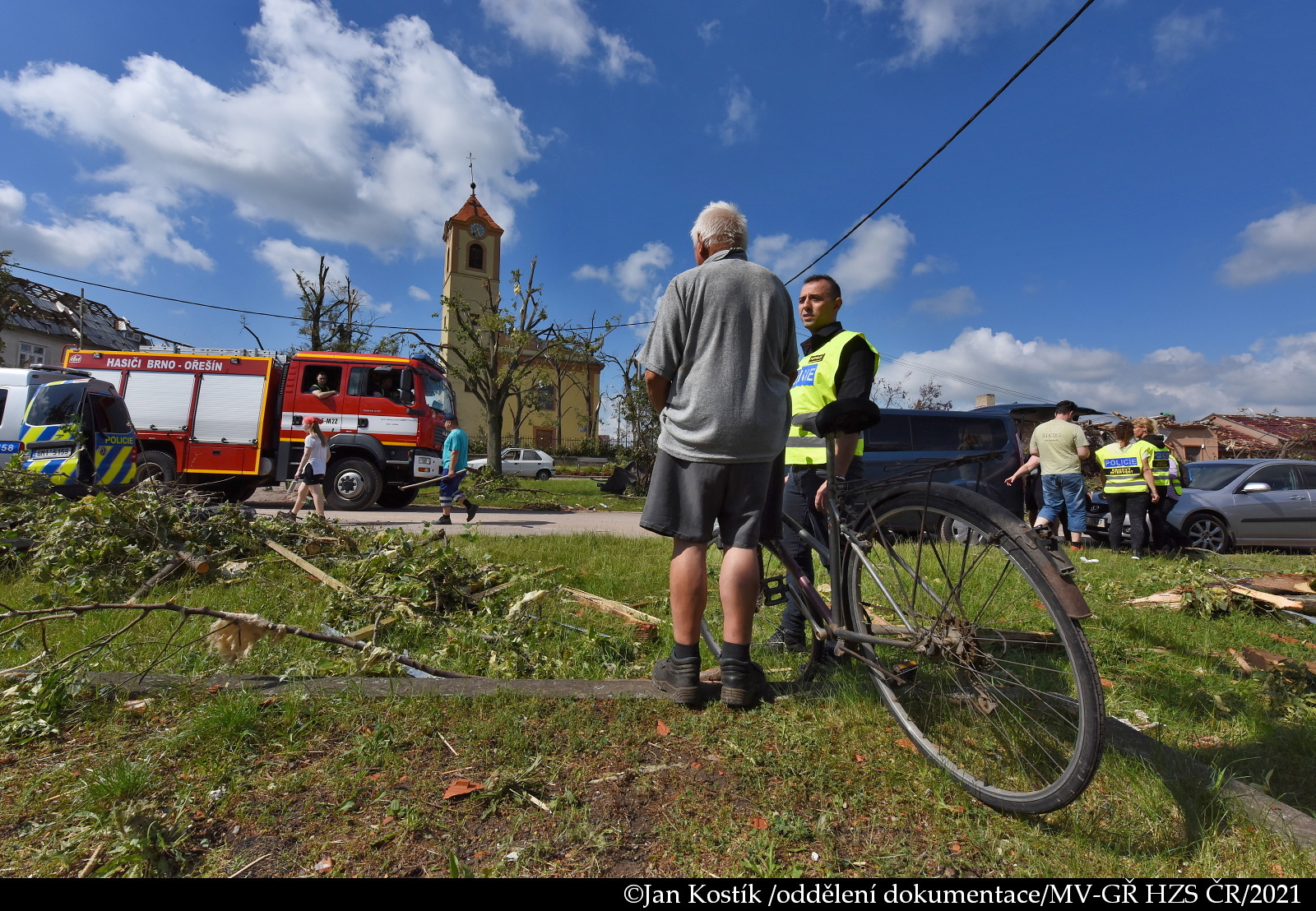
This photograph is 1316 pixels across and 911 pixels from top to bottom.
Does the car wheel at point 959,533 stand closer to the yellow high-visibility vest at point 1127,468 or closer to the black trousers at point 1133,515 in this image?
the black trousers at point 1133,515

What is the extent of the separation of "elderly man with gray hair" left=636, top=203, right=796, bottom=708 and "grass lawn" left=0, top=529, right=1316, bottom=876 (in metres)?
0.30

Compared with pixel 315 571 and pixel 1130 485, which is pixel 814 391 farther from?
pixel 1130 485

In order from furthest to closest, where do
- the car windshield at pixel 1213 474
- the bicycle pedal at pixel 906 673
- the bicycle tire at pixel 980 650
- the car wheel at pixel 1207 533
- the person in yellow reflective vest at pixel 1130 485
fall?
the car windshield at pixel 1213 474 → the car wheel at pixel 1207 533 → the person in yellow reflective vest at pixel 1130 485 → the bicycle pedal at pixel 906 673 → the bicycle tire at pixel 980 650

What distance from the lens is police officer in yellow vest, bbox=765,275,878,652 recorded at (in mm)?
2773

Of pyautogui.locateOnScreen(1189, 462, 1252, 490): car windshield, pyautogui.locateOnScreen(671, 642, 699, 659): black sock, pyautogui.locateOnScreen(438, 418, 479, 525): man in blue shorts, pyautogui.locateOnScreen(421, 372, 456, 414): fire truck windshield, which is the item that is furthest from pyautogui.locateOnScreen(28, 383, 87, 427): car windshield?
pyautogui.locateOnScreen(1189, 462, 1252, 490): car windshield

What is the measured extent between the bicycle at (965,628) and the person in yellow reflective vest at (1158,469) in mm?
7363

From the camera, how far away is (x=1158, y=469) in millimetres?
7797

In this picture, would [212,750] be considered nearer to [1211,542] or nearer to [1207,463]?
[1211,542]

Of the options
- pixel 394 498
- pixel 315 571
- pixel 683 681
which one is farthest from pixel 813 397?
pixel 394 498

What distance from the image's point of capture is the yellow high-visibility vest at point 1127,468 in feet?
24.7

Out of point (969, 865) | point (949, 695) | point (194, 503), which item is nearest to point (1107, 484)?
point (949, 695)

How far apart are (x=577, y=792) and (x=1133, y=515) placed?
8.56 metres

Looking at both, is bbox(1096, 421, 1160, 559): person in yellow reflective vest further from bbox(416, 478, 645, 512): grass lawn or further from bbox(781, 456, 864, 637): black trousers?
bbox(416, 478, 645, 512): grass lawn

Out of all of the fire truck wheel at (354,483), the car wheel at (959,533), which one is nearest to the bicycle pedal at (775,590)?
the car wheel at (959,533)
